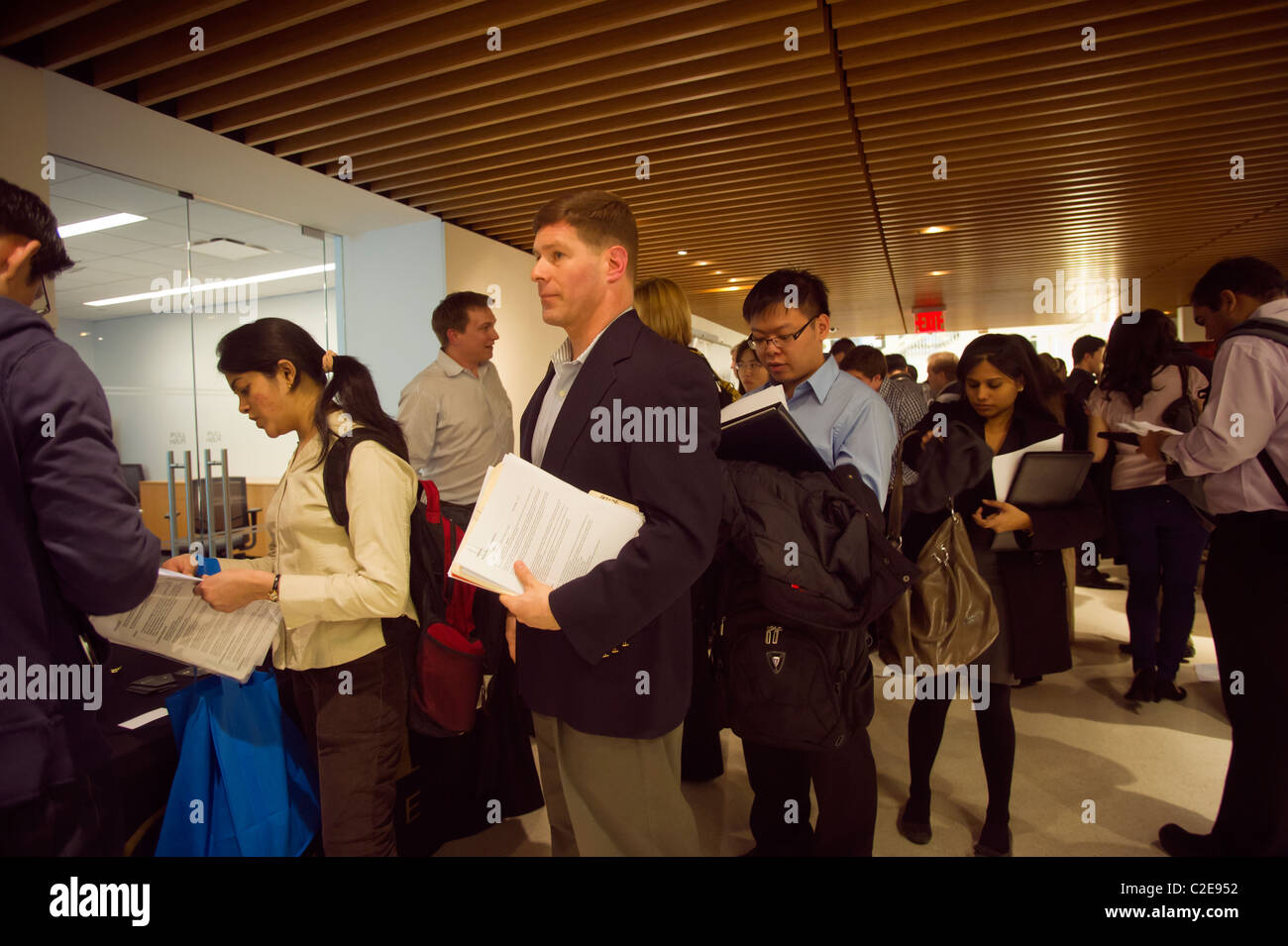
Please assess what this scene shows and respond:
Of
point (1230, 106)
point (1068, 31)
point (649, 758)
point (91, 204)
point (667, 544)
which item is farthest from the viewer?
point (91, 204)

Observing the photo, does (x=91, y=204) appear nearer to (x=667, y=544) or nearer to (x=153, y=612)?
(x=153, y=612)

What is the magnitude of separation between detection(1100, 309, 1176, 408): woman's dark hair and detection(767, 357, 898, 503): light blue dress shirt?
207 centimetres

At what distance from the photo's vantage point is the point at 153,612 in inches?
→ 60.1

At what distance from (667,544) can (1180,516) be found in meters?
3.34

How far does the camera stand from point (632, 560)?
111cm

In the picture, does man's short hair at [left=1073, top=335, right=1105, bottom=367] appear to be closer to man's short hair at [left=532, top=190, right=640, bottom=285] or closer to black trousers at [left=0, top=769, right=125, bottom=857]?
man's short hair at [left=532, top=190, right=640, bottom=285]

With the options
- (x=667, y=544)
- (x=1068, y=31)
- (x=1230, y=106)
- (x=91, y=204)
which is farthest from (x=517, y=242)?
(x=667, y=544)

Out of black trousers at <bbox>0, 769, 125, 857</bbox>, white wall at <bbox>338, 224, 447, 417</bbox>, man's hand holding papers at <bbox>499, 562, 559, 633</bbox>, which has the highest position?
white wall at <bbox>338, 224, 447, 417</bbox>

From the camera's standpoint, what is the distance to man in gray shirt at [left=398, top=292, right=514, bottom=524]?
122 inches

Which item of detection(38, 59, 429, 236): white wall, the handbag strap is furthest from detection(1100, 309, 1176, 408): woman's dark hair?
detection(38, 59, 429, 236): white wall

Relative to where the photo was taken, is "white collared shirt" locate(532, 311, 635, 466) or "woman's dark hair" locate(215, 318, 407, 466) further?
"woman's dark hair" locate(215, 318, 407, 466)

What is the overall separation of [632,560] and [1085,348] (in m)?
5.22

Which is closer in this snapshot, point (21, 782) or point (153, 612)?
point (21, 782)
